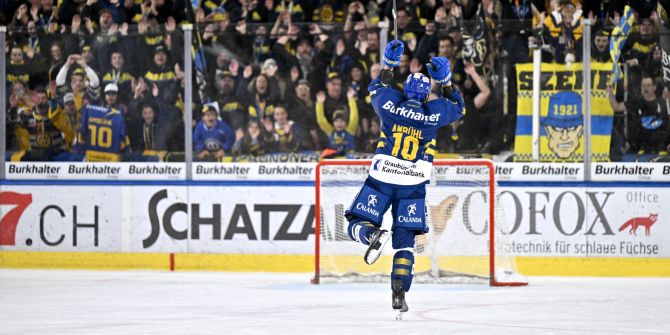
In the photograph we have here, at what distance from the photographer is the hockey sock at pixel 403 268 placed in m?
7.95

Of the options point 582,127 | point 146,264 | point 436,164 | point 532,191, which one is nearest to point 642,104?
point 582,127

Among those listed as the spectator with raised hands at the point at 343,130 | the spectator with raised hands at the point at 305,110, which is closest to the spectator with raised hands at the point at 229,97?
the spectator with raised hands at the point at 305,110

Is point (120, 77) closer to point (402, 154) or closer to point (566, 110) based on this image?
point (566, 110)

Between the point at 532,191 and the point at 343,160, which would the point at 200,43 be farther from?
the point at 532,191

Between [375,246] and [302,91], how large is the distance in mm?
4695

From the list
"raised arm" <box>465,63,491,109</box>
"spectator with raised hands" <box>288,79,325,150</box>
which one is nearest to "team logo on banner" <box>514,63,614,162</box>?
"raised arm" <box>465,63,491,109</box>

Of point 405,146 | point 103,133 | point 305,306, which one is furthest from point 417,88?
point 103,133

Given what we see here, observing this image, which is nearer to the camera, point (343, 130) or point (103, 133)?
point (343, 130)

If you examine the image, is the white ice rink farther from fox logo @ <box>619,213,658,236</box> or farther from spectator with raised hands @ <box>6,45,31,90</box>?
spectator with raised hands @ <box>6,45,31,90</box>

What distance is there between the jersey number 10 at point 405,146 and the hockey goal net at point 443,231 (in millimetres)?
2622

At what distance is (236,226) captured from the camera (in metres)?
12.5

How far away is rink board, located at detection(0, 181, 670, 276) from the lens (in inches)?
464

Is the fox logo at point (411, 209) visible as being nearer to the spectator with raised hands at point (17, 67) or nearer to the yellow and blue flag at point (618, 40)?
the yellow and blue flag at point (618, 40)

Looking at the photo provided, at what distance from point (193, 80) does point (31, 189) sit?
208 centimetres
